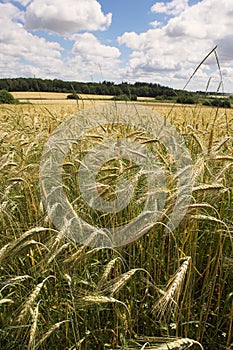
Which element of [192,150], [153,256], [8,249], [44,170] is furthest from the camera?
[192,150]

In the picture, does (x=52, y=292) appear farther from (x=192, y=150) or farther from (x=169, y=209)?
(x=192, y=150)

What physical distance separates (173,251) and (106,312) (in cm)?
46

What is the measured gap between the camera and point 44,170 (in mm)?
2209

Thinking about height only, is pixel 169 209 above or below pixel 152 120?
below

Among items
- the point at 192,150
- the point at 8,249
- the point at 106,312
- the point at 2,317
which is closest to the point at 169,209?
the point at 106,312

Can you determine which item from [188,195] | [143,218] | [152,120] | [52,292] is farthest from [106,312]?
[152,120]

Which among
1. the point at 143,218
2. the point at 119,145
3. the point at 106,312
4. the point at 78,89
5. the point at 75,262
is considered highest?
the point at 78,89

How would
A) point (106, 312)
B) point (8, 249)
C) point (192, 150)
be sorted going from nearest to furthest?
point (8, 249) → point (106, 312) → point (192, 150)

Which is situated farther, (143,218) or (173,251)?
(173,251)

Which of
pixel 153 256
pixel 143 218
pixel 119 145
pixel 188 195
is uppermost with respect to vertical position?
pixel 119 145

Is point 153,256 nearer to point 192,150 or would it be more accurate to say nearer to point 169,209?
point 169,209

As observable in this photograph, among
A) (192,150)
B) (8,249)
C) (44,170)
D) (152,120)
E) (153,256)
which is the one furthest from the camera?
(152,120)

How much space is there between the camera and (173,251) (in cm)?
180

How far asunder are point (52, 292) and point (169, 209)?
0.69 m
